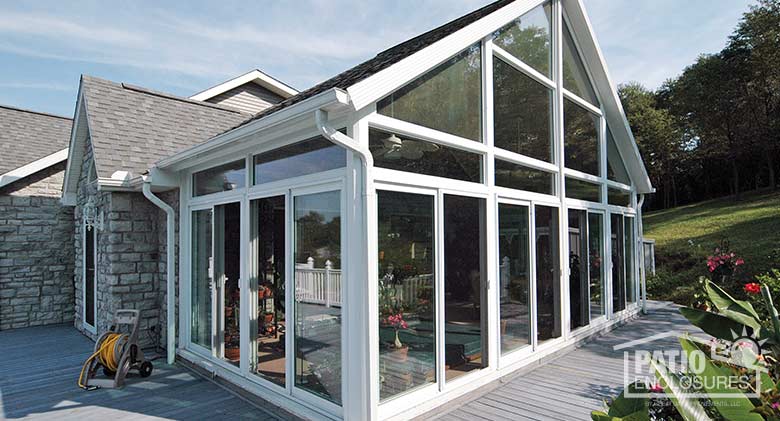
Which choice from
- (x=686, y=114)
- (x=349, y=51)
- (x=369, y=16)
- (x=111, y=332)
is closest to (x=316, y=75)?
(x=349, y=51)

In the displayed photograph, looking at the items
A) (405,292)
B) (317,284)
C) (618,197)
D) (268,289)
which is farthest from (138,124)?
(618,197)

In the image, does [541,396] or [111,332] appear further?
[111,332]

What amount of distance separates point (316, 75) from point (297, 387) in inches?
409

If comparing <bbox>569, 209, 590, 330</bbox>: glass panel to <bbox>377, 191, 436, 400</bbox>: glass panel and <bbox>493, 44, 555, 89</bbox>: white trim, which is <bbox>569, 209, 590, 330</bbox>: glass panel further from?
<bbox>377, 191, 436, 400</bbox>: glass panel

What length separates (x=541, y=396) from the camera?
15.5 feet

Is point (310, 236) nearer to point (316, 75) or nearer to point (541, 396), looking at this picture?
point (541, 396)

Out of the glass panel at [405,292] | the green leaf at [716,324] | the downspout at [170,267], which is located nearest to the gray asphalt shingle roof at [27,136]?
the downspout at [170,267]

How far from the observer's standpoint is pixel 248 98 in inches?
533

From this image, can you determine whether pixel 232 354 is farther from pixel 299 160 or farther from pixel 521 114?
pixel 521 114

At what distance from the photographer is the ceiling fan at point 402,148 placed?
400 cm

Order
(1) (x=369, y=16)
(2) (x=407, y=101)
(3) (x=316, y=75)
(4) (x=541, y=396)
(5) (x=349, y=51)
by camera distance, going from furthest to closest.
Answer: (3) (x=316, y=75) < (5) (x=349, y=51) < (1) (x=369, y=16) < (4) (x=541, y=396) < (2) (x=407, y=101)

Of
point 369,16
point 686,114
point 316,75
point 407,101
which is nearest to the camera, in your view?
point 407,101

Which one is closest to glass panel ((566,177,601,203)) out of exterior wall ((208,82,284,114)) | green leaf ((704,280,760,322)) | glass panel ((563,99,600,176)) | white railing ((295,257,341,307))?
glass panel ((563,99,600,176))

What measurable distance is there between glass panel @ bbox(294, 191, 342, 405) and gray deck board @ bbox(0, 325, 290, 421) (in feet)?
1.86
